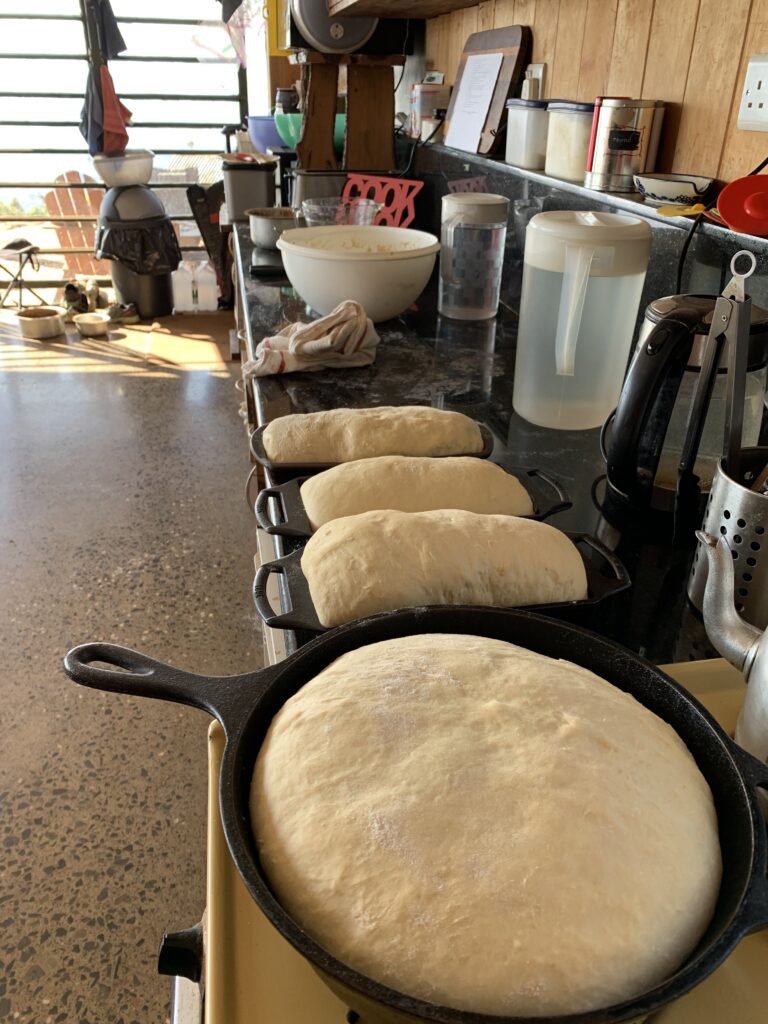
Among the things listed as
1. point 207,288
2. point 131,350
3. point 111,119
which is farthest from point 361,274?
point 111,119

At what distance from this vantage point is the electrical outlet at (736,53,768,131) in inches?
Result: 39.4

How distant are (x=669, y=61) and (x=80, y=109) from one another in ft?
15.0

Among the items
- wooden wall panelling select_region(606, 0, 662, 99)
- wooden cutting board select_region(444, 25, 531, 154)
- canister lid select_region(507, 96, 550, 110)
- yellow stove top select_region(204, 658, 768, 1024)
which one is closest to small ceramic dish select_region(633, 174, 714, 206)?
wooden wall panelling select_region(606, 0, 662, 99)

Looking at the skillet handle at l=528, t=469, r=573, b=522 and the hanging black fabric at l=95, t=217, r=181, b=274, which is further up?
the skillet handle at l=528, t=469, r=573, b=522

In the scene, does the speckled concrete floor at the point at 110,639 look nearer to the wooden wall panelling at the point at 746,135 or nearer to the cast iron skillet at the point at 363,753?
the cast iron skillet at the point at 363,753

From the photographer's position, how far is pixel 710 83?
3.70 feet

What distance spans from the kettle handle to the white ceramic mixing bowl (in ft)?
2.54

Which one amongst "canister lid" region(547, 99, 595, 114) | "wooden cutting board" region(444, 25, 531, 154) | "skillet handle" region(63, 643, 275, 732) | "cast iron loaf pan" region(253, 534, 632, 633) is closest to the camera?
"skillet handle" region(63, 643, 275, 732)

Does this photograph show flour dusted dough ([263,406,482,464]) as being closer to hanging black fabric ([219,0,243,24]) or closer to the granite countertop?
the granite countertop

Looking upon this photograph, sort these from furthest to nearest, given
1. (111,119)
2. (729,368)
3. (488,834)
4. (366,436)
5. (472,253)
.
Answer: (111,119), (472,253), (366,436), (729,368), (488,834)

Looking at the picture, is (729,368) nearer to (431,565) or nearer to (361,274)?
(431,565)

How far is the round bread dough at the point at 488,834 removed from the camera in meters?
0.36

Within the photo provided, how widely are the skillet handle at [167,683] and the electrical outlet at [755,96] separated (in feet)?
3.34

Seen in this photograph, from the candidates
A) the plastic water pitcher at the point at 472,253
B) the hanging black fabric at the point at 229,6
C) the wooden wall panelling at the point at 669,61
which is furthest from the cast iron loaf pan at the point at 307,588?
the hanging black fabric at the point at 229,6
